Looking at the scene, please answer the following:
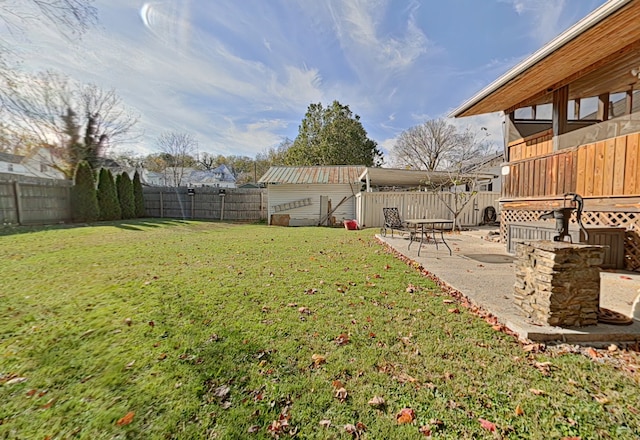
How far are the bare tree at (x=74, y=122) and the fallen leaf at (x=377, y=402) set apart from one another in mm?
22203

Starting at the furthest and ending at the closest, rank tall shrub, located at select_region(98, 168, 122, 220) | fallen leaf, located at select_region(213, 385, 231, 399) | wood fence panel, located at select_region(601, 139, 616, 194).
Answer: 1. tall shrub, located at select_region(98, 168, 122, 220)
2. wood fence panel, located at select_region(601, 139, 616, 194)
3. fallen leaf, located at select_region(213, 385, 231, 399)

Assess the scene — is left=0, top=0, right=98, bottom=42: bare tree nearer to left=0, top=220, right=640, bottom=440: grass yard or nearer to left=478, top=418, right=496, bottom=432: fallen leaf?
left=0, top=220, right=640, bottom=440: grass yard

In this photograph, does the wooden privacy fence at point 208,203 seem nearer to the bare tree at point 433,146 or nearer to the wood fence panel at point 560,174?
the wood fence panel at point 560,174

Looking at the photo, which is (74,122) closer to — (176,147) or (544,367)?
(176,147)

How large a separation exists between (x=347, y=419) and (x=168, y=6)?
884cm

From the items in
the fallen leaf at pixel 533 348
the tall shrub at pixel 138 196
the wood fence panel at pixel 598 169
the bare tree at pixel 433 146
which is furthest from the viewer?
the bare tree at pixel 433 146

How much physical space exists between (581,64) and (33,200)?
18884 mm

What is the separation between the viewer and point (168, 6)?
6289 millimetres

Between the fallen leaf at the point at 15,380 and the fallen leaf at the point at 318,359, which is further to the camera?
the fallen leaf at the point at 318,359

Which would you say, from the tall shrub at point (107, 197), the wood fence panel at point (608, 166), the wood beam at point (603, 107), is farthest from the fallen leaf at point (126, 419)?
the tall shrub at point (107, 197)

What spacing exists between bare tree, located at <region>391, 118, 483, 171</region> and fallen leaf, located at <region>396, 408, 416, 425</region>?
27.3 m

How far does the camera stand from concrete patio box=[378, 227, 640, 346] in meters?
2.38

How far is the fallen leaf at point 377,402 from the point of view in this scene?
1701 millimetres

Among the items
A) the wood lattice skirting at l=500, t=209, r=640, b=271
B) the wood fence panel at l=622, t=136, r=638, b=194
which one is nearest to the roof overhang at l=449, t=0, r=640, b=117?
the wood fence panel at l=622, t=136, r=638, b=194
